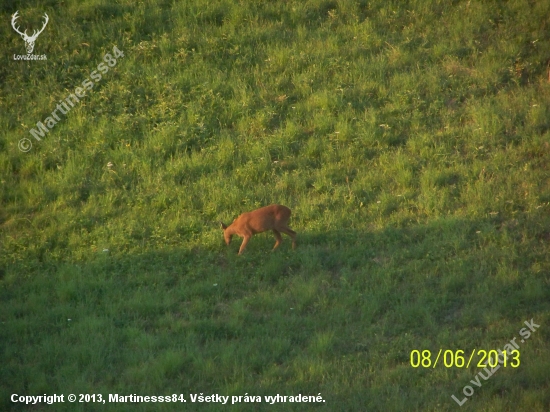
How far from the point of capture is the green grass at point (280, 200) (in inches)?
375

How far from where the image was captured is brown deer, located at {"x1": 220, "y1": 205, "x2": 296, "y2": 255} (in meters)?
11.7

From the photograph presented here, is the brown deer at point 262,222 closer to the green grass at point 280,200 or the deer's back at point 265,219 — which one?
the deer's back at point 265,219

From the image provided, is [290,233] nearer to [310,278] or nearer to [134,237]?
[310,278]

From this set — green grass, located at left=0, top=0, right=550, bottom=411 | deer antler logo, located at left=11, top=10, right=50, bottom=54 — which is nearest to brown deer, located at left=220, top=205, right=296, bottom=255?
green grass, located at left=0, top=0, right=550, bottom=411

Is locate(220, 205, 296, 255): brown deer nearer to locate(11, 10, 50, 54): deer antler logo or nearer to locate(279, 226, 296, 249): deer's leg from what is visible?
locate(279, 226, 296, 249): deer's leg

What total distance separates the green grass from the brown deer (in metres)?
0.35

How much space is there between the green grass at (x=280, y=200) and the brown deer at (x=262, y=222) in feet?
1.16

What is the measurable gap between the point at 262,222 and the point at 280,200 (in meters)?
1.36

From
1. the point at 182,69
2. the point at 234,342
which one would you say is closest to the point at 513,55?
the point at 182,69

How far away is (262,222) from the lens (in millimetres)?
11719
